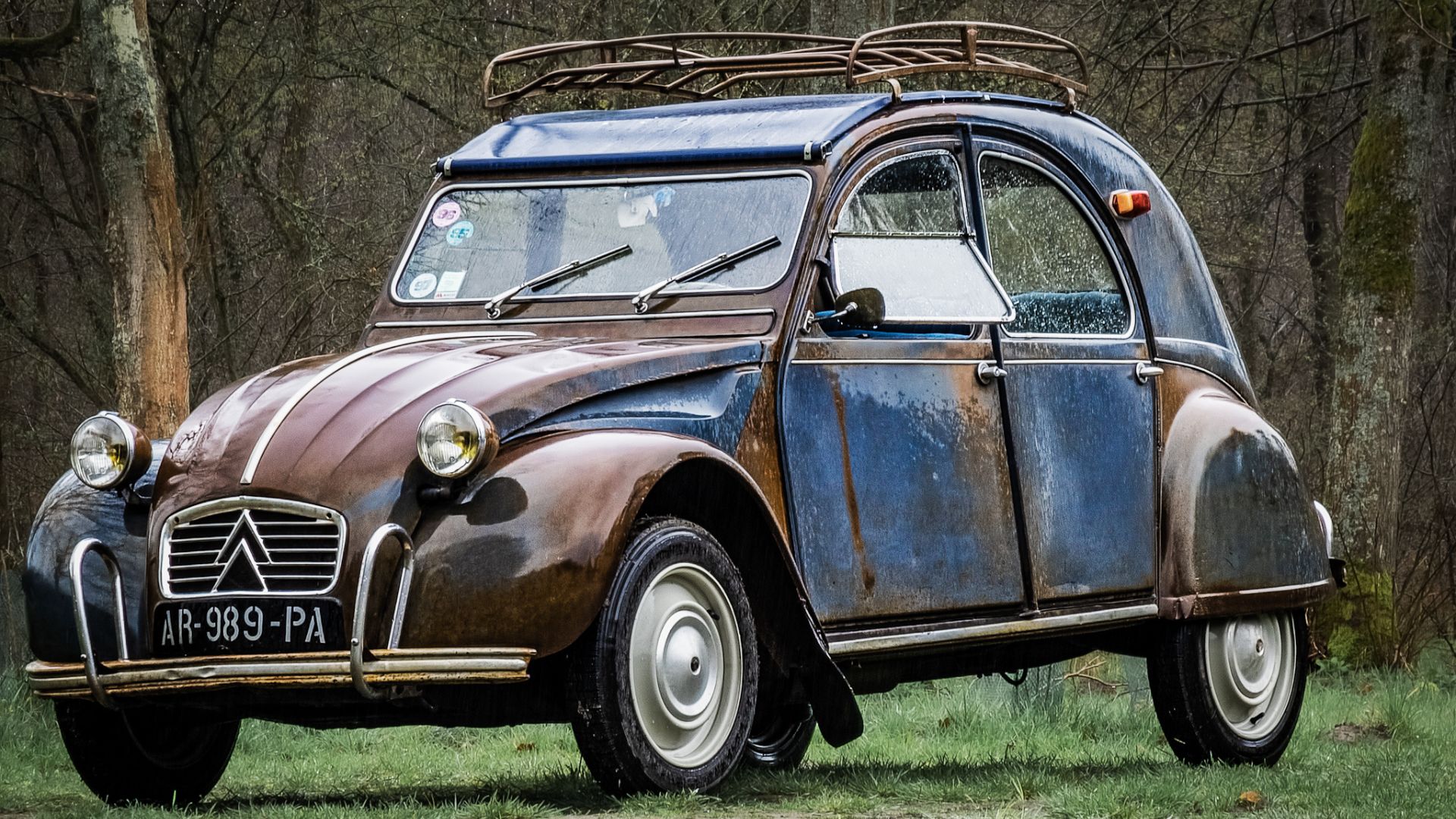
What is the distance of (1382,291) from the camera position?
13484 mm

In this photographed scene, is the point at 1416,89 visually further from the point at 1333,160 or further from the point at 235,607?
the point at 235,607

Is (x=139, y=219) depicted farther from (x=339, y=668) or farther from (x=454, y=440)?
(x=339, y=668)

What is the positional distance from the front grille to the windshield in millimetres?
1624

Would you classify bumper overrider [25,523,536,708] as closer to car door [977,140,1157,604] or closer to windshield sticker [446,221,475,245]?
windshield sticker [446,221,475,245]

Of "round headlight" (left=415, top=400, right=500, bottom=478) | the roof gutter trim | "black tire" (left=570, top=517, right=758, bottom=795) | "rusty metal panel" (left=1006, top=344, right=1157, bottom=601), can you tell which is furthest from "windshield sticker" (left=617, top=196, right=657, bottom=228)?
"round headlight" (left=415, top=400, right=500, bottom=478)

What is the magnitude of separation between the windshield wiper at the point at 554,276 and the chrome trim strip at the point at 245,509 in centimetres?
155

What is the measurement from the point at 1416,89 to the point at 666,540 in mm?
9424

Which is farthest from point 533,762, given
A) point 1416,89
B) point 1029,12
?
point 1029,12

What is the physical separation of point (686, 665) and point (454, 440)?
91cm

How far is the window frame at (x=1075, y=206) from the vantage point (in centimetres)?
736

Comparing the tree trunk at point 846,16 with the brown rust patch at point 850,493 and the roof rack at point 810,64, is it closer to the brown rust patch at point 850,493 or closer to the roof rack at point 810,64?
the roof rack at point 810,64

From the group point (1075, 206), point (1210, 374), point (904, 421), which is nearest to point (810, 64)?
point (1075, 206)

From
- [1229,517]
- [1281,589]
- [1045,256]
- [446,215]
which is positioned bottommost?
[1281,589]

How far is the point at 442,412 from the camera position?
17.5 ft
